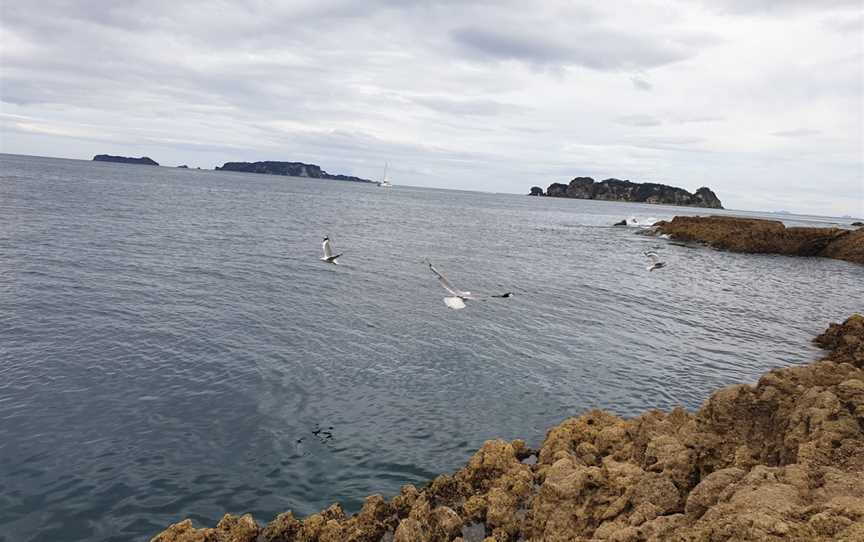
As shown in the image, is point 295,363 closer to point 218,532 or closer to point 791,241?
point 218,532

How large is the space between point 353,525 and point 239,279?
72.4 feet

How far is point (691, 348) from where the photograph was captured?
68.8ft

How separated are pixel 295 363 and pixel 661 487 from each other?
12.1 meters

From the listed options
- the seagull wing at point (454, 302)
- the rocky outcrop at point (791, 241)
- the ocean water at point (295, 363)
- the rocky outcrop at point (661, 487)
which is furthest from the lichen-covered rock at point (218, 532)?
the rocky outcrop at point (791, 241)

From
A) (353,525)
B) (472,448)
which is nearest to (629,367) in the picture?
(472,448)

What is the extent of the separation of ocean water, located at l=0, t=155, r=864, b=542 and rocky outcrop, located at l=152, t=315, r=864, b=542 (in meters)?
1.48

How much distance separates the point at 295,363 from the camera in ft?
55.9

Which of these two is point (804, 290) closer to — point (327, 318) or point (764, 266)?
point (764, 266)

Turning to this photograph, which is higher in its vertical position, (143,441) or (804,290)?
(804,290)

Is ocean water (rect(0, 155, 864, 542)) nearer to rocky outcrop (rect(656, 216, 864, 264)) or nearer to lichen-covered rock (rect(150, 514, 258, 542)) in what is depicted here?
lichen-covered rock (rect(150, 514, 258, 542))

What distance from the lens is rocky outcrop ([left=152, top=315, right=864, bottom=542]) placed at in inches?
243

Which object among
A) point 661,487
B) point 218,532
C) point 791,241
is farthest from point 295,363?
point 791,241

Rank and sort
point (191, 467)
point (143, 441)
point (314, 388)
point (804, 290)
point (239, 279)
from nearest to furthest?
point (191, 467) < point (143, 441) < point (314, 388) < point (239, 279) < point (804, 290)

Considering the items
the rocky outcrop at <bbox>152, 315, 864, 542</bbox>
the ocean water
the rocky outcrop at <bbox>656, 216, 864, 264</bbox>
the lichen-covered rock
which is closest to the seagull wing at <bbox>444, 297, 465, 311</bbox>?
the ocean water
